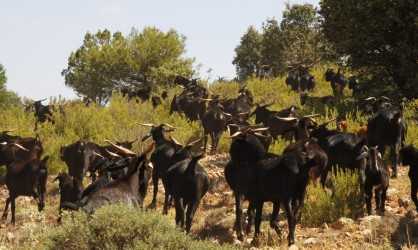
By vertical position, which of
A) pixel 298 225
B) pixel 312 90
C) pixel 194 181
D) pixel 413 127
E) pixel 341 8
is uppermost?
pixel 341 8

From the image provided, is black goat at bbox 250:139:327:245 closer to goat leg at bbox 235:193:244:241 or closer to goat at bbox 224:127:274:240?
goat at bbox 224:127:274:240

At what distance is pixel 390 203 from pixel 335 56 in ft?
36.2

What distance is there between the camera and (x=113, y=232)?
6637mm

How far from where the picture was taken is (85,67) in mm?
54062

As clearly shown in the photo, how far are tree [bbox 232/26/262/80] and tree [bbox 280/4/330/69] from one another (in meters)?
13.4

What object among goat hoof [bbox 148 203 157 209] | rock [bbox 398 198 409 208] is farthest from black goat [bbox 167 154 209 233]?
rock [bbox 398 198 409 208]

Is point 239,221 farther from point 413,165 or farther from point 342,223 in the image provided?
point 413,165

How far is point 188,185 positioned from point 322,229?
7.81ft

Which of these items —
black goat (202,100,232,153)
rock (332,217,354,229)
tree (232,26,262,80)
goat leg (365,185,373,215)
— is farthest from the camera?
tree (232,26,262,80)

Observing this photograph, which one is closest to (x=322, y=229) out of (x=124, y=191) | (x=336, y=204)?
(x=336, y=204)

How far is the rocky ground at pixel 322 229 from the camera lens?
884 cm

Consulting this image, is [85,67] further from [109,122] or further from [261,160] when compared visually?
[261,160]

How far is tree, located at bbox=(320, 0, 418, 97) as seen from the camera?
1791cm

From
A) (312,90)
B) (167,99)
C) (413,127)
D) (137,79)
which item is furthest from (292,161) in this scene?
(137,79)
